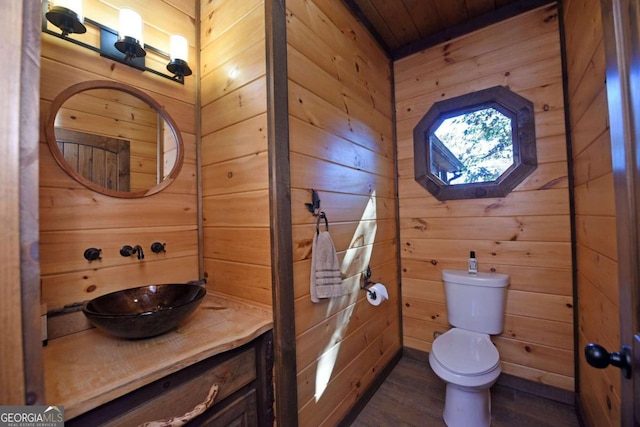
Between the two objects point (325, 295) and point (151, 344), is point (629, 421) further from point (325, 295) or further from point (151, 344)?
point (151, 344)

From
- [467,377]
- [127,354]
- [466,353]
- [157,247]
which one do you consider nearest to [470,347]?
[466,353]

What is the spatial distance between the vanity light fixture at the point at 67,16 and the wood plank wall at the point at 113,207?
2.6 inches

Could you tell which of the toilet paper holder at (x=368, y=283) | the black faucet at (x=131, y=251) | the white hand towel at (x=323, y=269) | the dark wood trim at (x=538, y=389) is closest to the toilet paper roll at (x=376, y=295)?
the toilet paper holder at (x=368, y=283)

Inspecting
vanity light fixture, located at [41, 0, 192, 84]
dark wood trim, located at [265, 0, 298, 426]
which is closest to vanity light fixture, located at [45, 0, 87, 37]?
vanity light fixture, located at [41, 0, 192, 84]

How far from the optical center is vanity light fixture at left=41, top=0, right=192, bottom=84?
39.1 inches

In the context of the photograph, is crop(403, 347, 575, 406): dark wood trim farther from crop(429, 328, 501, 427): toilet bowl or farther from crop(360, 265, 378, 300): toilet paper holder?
crop(360, 265, 378, 300): toilet paper holder

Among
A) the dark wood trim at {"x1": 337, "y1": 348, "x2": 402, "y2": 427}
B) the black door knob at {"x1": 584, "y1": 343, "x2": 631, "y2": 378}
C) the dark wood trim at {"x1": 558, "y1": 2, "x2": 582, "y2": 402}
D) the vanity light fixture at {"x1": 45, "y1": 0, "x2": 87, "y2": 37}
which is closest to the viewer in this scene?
the black door knob at {"x1": 584, "y1": 343, "x2": 631, "y2": 378}

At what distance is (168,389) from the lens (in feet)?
2.57

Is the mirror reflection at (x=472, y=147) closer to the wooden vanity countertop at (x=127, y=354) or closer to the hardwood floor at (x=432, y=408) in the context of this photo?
the hardwood floor at (x=432, y=408)

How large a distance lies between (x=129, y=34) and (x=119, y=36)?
0.14 feet

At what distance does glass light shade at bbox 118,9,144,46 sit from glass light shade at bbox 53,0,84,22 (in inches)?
5.0

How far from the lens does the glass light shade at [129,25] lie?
3.70 feet

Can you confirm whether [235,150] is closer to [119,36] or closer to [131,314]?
[119,36]

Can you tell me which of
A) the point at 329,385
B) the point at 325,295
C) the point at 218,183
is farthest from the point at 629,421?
the point at 218,183
